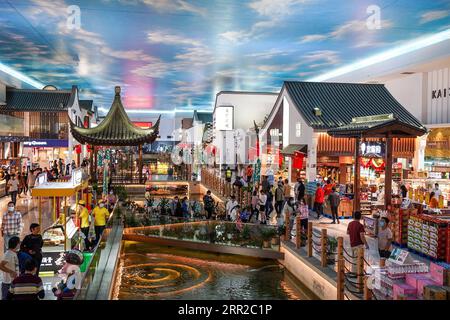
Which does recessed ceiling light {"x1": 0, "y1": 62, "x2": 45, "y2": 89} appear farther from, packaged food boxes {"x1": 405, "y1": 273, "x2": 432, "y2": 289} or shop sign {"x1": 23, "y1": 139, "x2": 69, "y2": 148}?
packaged food boxes {"x1": 405, "y1": 273, "x2": 432, "y2": 289}

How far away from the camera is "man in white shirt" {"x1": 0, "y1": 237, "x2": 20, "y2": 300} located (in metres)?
7.57

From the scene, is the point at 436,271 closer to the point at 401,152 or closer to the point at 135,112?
Answer: the point at 401,152

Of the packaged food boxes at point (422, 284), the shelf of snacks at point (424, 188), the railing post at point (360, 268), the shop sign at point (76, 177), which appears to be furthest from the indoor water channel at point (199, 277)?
the shelf of snacks at point (424, 188)

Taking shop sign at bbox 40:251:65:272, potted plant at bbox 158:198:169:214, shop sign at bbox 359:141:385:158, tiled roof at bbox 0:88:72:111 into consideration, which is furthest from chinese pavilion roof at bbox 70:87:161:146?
tiled roof at bbox 0:88:72:111

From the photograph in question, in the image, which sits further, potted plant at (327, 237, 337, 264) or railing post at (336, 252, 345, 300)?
potted plant at (327, 237, 337, 264)

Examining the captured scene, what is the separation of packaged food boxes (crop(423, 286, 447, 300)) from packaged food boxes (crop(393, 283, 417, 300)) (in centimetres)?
37

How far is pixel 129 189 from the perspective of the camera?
1022 inches

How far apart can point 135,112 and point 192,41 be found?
49640 mm

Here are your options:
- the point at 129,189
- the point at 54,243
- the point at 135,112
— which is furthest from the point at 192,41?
the point at 135,112

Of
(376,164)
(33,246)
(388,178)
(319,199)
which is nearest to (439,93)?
(376,164)

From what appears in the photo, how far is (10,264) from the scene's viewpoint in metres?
7.62

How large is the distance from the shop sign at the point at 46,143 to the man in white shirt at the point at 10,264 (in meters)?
26.3

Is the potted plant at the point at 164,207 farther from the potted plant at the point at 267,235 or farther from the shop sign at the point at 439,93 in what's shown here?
the shop sign at the point at 439,93

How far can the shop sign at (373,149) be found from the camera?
14750mm
